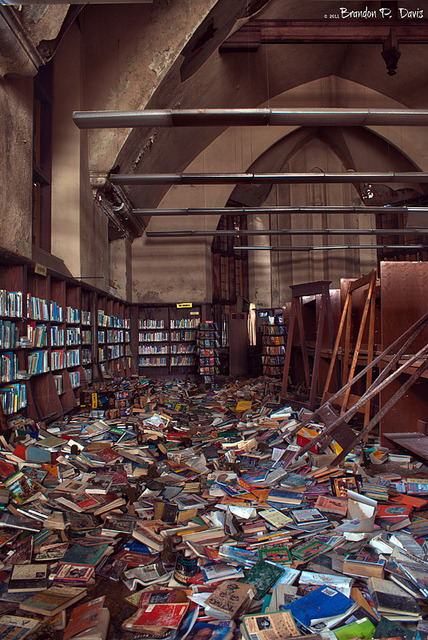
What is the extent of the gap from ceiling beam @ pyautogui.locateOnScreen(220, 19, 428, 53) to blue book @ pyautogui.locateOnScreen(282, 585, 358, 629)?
1100 centimetres

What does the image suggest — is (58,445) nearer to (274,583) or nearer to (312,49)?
(274,583)

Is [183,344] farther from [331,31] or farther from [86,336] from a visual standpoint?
[331,31]

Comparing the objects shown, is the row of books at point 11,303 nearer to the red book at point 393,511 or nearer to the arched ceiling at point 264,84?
the red book at point 393,511

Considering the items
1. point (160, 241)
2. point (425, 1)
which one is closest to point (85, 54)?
point (160, 241)

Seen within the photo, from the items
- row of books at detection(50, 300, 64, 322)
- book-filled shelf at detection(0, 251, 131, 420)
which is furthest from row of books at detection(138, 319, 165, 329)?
row of books at detection(50, 300, 64, 322)

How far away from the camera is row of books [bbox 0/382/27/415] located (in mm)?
4520

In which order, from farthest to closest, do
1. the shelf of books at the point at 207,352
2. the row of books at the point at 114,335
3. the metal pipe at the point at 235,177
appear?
the shelf of books at the point at 207,352, the row of books at the point at 114,335, the metal pipe at the point at 235,177

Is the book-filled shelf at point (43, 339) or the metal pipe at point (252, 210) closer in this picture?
the book-filled shelf at point (43, 339)

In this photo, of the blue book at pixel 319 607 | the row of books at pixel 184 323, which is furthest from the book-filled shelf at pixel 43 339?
the row of books at pixel 184 323

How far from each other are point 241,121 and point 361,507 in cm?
534

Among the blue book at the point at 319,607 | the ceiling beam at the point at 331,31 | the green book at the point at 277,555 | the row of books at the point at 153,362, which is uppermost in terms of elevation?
the ceiling beam at the point at 331,31

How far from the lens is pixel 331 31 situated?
31.5 ft

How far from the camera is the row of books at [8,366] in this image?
4490 mm

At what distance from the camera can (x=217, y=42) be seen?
910 cm
